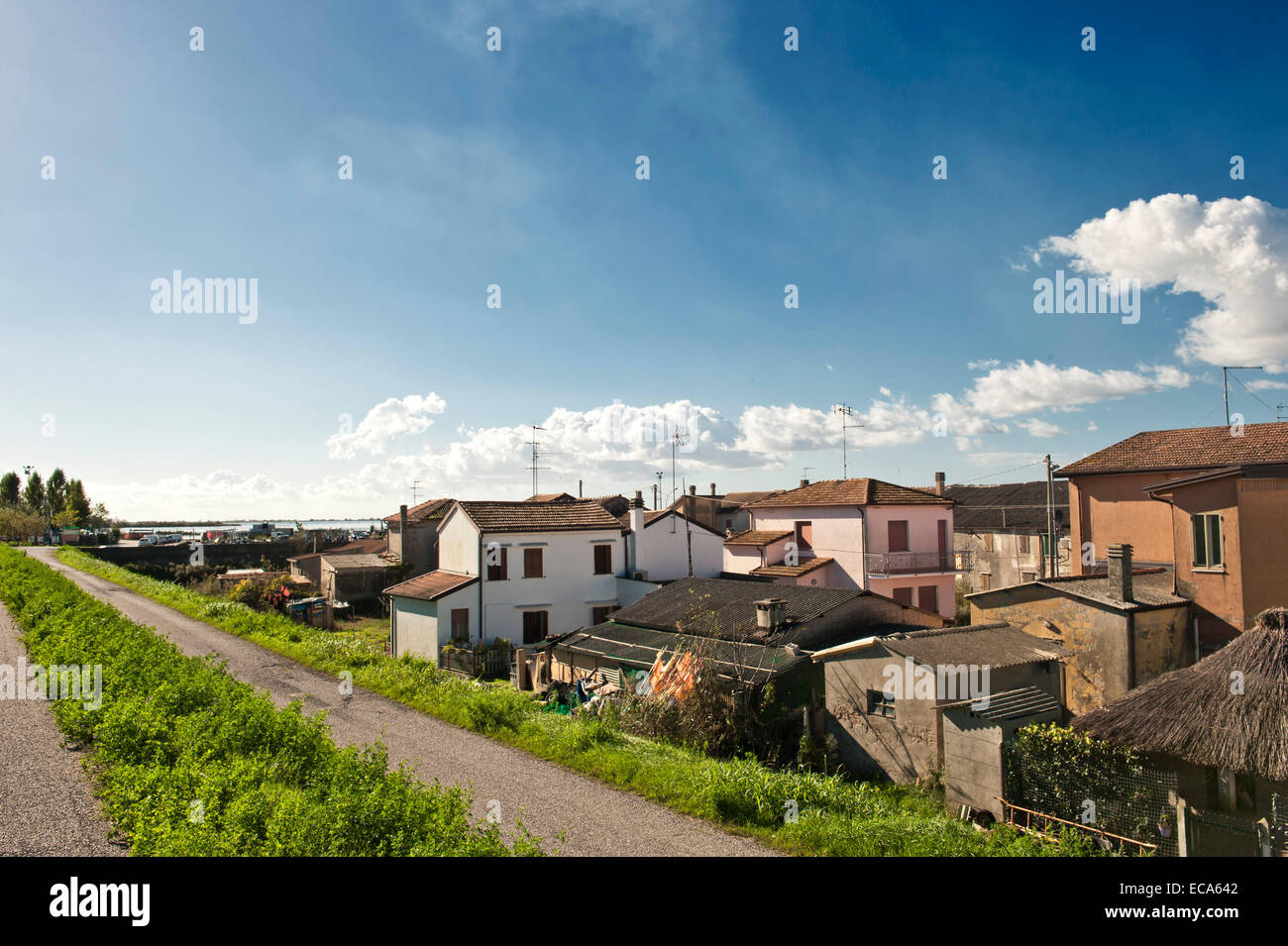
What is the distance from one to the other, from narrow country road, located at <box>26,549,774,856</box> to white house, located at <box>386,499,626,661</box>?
7099 mm

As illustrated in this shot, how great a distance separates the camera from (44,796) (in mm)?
9367

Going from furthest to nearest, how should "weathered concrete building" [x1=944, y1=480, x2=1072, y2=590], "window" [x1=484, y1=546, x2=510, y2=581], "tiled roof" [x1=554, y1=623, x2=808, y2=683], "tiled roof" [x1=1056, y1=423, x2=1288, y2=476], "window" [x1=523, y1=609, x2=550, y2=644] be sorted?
"weathered concrete building" [x1=944, y1=480, x2=1072, y2=590] → "window" [x1=523, y1=609, x2=550, y2=644] → "window" [x1=484, y1=546, x2=510, y2=581] → "tiled roof" [x1=1056, y1=423, x2=1288, y2=476] → "tiled roof" [x1=554, y1=623, x2=808, y2=683]

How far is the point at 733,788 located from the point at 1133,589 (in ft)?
48.8

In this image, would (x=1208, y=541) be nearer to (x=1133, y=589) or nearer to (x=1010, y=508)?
(x=1133, y=589)

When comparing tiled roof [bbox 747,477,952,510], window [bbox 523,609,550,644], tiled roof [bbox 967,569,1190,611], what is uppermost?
tiled roof [bbox 747,477,952,510]

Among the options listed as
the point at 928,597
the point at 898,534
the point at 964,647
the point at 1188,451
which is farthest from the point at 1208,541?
the point at 928,597

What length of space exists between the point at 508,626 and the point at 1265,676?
75.4 ft

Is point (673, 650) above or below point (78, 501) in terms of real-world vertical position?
below

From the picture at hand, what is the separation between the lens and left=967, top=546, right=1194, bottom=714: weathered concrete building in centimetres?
1628

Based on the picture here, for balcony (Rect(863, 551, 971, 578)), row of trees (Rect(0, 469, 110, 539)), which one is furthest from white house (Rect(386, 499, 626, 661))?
row of trees (Rect(0, 469, 110, 539))

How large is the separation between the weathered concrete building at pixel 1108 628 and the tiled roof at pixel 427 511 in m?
35.3

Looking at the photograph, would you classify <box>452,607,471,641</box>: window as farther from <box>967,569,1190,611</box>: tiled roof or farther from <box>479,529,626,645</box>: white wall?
<box>967,569,1190,611</box>: tiled roof

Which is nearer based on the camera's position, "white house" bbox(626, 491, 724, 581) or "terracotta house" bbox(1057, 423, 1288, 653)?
"terracotta house" bbox(1057, 423, 1288, 653)
